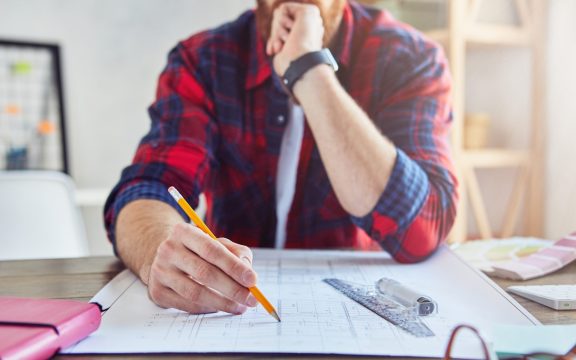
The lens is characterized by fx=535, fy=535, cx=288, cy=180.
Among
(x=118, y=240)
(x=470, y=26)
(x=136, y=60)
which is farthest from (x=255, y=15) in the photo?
(x=136, y=60)

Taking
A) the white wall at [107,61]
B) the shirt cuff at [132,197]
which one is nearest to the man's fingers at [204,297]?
the shirt cuff at [132,197]

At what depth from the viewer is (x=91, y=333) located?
410 millimetres

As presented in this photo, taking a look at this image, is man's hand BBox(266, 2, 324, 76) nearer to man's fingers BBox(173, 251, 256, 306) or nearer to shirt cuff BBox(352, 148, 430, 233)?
shirt cuff BBox(352, 148, 430, 233)

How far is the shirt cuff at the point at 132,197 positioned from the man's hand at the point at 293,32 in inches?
9.3

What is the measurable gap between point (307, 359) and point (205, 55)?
2.26ft

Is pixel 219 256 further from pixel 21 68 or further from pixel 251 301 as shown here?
pixel 21 68

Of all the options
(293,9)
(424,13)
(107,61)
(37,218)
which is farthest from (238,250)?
(107,61)

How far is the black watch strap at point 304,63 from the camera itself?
0.73 metres

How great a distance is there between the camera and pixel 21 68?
1.77 metres

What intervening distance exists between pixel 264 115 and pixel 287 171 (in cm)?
10

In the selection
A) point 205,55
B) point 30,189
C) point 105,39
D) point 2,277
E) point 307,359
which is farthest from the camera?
point 105,39

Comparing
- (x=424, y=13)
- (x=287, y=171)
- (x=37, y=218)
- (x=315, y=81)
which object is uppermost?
(x=424, y=13)

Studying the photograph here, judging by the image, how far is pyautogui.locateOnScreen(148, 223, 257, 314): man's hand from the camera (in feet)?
1.44

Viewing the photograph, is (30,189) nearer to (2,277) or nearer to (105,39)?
(2,277)
